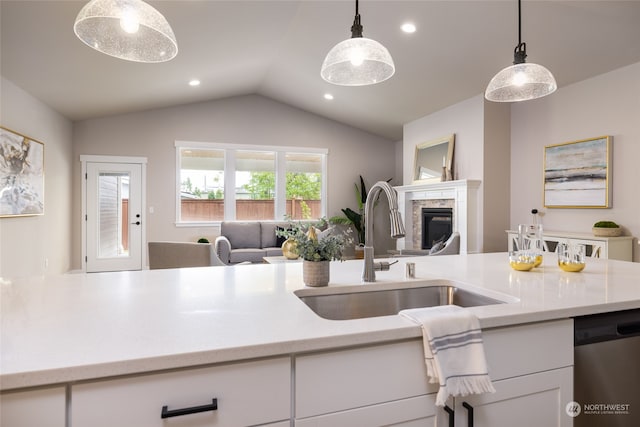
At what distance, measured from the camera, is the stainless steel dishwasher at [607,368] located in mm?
1054

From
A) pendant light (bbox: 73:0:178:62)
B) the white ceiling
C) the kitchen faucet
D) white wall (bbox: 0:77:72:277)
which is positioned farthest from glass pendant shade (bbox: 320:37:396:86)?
white wall (bbox: 0:77:72:277)

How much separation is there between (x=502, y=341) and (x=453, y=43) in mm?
3811

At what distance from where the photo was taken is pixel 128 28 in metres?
1.30

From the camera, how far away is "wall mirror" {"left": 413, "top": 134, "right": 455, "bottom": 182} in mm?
5383

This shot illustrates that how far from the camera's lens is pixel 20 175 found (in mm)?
4148

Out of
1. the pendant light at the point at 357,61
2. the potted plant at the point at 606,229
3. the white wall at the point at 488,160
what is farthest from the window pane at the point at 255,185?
the pendant light at the point at 357,61

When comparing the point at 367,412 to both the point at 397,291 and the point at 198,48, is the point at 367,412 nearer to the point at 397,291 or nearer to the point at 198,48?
the point at 397,291

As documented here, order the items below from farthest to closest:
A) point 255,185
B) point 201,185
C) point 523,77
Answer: point 255,185
point 201,185
point 523,77

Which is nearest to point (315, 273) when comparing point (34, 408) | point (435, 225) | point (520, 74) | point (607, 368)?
point (34, 408)

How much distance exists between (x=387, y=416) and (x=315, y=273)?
1.83ft

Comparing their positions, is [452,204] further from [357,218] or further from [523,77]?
[523,77]

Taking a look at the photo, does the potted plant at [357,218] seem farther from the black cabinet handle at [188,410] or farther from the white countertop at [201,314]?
the black cabinet handle at [188,410]

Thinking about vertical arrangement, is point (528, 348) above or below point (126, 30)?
below

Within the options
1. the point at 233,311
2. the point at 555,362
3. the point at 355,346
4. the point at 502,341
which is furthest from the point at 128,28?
the point at 555,362
